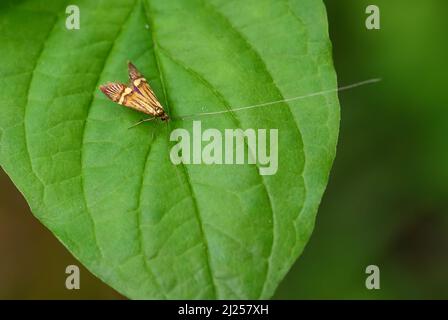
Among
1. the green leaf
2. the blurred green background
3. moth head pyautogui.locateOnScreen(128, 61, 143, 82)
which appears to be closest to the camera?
the green leaf

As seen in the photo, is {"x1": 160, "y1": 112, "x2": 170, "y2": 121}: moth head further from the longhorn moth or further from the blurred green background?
the blurred green background

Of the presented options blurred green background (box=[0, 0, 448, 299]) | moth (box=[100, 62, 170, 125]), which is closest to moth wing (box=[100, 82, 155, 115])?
moth (box=[100, 62, 170, 125])

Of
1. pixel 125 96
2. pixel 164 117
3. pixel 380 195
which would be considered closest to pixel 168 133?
pixel 164 117

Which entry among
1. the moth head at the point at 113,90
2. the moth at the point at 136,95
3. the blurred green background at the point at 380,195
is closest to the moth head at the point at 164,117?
the moth at the point at 136,95

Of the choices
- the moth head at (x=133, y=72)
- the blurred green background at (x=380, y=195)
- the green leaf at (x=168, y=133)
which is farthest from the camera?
the blurred green background at (x=380, y=195)

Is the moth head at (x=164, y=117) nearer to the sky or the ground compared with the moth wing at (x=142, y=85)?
nearer to the ground

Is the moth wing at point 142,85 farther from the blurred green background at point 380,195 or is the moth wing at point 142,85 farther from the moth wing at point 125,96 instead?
the blurred green background at point 380,195
